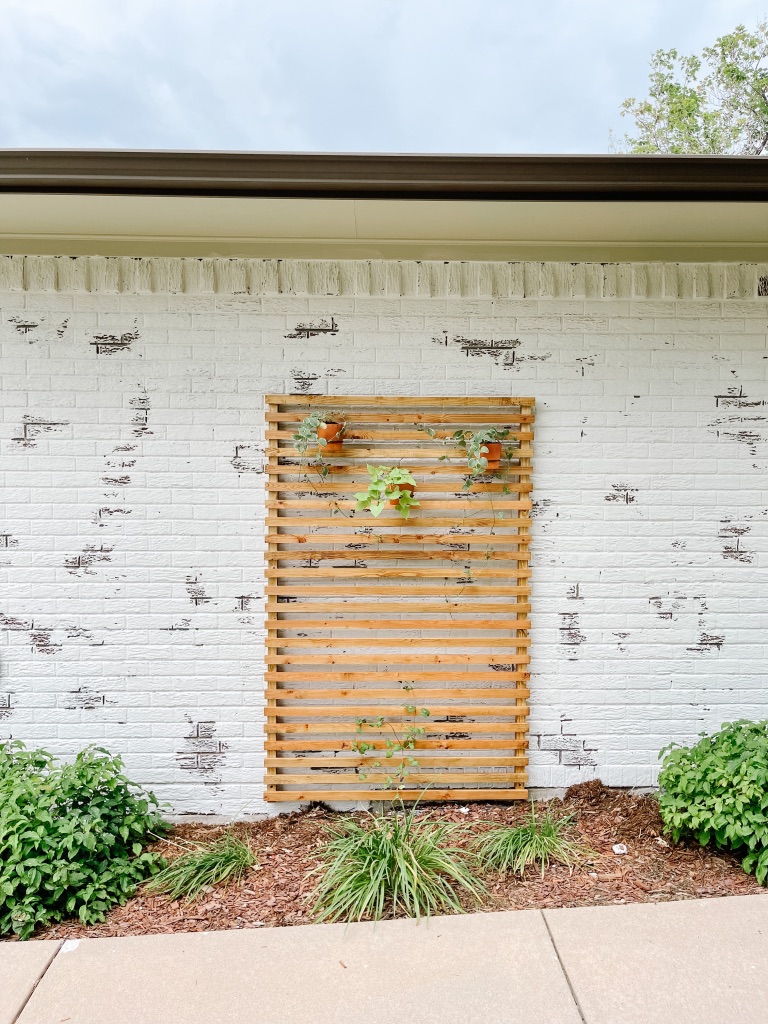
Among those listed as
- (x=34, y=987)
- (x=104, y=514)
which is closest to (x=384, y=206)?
(x=104, y=514)

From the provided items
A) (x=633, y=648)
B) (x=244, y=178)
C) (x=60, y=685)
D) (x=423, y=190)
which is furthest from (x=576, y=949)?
(x=244, y=178)

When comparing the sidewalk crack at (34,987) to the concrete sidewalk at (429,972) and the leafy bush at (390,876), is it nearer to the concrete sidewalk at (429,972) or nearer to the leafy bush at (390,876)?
the concrete sidewalk at (429,972)

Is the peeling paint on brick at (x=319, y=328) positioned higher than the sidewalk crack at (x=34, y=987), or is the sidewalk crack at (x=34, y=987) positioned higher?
the peeling paint on brick at (x=319, y=328)

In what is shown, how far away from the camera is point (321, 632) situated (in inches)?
115

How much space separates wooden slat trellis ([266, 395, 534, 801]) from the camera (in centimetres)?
288

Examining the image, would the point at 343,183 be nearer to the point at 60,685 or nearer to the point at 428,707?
the point at 428,707

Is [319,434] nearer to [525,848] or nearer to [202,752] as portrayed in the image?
[202,752]

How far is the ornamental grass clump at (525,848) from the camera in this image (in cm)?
248

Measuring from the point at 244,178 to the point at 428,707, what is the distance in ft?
7.73

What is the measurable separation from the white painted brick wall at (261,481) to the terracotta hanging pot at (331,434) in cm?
28

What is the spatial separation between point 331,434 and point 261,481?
17.0 inches

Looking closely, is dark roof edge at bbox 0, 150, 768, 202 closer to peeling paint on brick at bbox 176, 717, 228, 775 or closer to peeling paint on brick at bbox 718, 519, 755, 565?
peeling paint on brick at bbox 718, 519, 755, 565

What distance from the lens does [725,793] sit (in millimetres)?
2453

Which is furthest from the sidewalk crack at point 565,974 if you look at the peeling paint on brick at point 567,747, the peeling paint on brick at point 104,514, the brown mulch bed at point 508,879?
the peeling paint on brick at point 104,514
